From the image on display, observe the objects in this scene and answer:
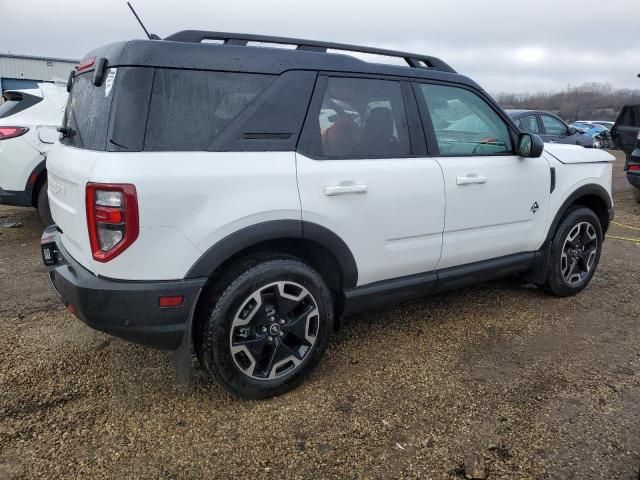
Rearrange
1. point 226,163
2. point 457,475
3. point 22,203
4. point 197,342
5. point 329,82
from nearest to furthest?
point 457,475 → point 226,163 → point 197,342 → point 329,82 → point 22,203

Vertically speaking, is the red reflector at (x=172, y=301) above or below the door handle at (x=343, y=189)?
below

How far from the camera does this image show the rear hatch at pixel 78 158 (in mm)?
2502

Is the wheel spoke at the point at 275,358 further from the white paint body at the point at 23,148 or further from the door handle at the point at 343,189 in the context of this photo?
the white paint body at the point at 23,148

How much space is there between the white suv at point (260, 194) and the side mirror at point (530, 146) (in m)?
0.02

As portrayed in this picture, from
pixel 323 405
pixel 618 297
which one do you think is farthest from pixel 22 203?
pixel 618 297

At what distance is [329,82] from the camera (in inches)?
118

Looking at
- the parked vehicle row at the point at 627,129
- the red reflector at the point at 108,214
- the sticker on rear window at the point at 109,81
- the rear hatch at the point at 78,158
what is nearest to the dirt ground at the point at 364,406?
the rear hatch at the point at 78,158

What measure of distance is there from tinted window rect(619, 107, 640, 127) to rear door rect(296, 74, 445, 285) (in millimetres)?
9866

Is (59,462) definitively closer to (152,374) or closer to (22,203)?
(152,374)

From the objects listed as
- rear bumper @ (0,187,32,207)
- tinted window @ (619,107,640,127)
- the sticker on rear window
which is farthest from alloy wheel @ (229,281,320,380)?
tinted window @ (619,107,640,127)

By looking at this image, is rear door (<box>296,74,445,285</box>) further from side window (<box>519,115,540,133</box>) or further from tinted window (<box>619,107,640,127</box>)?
tinted window (<box>619,107,640,127</box>)

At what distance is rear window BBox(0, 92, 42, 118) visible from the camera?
241 inches

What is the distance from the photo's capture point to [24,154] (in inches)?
233

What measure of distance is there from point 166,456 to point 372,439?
0.99 metres
